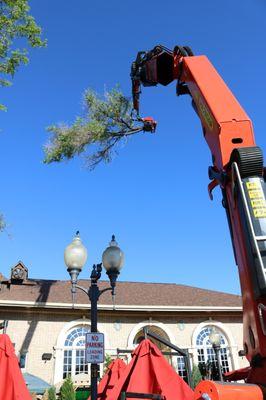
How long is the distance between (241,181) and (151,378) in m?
3.58

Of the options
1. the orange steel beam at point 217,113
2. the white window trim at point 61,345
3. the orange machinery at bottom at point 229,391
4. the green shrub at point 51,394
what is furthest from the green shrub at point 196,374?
the orange machinery at bottom at point 229,391

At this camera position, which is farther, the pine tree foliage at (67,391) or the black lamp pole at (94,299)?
the pine tree foliage at (67,391)

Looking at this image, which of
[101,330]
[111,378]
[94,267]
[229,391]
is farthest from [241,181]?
[101,330]

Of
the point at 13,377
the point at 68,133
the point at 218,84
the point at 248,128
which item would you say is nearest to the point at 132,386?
the point at 13,377

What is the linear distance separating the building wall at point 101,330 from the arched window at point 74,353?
1.19ft

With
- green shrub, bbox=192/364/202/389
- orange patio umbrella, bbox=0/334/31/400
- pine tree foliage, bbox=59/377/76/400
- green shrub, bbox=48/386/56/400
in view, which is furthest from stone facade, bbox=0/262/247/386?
orange patio umbrella, bbox=0/334/31/400

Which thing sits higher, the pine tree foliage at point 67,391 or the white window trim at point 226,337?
the white window trim at point 226,337

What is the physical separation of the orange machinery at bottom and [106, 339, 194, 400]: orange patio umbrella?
7.75 ft

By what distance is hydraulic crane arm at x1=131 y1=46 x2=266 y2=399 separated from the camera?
284 centimetres

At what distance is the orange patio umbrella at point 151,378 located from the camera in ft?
16.1

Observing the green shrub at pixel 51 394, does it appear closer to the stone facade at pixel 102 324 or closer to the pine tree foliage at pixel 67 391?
the pine tree foliage at pixel 67 391

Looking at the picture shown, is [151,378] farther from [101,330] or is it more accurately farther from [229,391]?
[101,330]

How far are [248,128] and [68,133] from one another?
10.9 metres

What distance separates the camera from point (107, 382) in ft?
28.2
